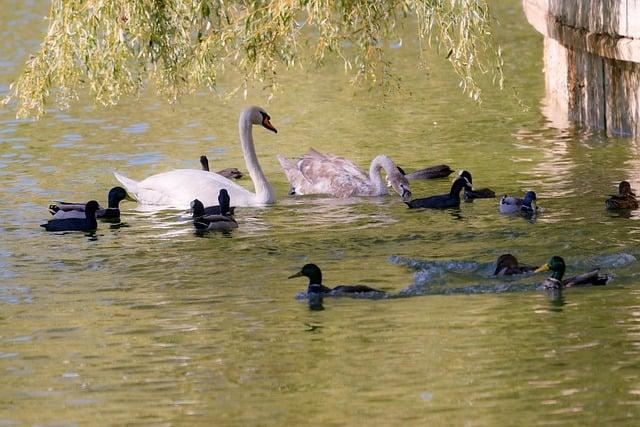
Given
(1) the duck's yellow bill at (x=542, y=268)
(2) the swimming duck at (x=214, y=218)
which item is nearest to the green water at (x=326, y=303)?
(1) the duck's yellow bill at (x=542, y=268)

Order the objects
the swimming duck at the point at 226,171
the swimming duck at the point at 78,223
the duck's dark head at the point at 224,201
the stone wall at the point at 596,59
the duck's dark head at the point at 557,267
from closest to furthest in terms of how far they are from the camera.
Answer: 1. the duck's dark head at the point at 557,267
2. the swimming duck at the point at 78,223
3. the duck's dark head at the point at 224,201
4. the swimming duck at the point at 226,171
5. the stone wall at the point at 596,59

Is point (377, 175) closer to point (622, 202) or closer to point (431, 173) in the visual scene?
point (431, 173)

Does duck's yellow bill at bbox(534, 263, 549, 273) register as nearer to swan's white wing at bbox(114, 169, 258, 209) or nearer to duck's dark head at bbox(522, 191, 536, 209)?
duck's dark head at bbox(522, 191, 536, 209)

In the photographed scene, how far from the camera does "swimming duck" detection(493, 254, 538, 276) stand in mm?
15281

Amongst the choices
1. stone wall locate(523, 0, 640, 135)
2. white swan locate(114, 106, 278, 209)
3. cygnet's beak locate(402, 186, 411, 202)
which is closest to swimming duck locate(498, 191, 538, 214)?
cygnet's beak locate(402, 186, 411, 202)

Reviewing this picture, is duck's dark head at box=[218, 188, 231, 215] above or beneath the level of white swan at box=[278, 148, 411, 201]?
beneath

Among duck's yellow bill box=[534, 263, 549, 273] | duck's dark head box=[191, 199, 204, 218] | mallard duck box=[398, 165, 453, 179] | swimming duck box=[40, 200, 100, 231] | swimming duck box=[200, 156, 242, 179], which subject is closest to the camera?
duck's yellow bill box=[534, 263, 549, 273]

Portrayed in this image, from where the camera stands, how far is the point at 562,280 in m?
14.9

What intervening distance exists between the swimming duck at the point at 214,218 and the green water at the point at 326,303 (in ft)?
0.76

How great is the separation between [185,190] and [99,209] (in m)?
1.58

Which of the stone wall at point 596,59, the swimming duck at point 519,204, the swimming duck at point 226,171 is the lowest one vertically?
the swimming duck at point 519,204

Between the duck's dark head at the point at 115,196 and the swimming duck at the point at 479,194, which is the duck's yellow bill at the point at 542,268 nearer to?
the swimming duck at the point at 479,194

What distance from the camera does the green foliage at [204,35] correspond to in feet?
63.2

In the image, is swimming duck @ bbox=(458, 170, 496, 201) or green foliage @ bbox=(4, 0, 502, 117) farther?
swimming duck @ bbox=(458, 170, 496, 201)
